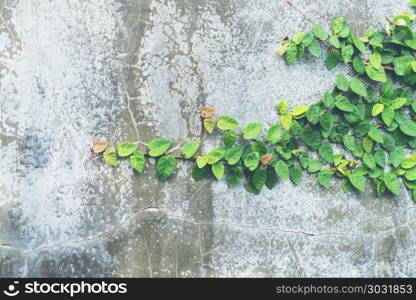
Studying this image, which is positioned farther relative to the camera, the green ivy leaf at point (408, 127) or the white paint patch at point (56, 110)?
the green ivy leaf at point (408, 127)

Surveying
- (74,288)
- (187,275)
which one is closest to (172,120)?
(187,275)

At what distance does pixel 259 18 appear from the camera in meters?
1.71

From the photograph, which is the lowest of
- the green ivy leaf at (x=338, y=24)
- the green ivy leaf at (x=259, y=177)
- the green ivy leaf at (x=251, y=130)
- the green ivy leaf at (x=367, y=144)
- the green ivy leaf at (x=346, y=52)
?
the green ivy leaf at (x=259, y=177)

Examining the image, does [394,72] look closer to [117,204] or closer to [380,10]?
[380,10]

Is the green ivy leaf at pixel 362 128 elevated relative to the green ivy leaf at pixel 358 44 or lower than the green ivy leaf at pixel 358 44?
lower

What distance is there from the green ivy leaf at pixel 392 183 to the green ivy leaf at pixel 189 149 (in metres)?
0.73

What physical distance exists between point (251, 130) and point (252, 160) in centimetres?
11

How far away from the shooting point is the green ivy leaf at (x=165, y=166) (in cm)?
164

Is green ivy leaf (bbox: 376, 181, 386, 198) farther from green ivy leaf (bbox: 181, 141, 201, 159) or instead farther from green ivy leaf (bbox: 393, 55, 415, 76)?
green ivy leaf (bbox: 181, 141, 201, 159)

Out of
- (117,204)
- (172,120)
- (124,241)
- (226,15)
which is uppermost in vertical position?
(226,15)

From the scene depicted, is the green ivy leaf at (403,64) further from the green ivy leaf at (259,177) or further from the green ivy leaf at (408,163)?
the green ivy leaf at (259,177)

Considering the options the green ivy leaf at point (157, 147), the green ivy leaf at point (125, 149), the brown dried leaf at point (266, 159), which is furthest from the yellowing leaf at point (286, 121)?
the green ivy leaf at point (125, 149)

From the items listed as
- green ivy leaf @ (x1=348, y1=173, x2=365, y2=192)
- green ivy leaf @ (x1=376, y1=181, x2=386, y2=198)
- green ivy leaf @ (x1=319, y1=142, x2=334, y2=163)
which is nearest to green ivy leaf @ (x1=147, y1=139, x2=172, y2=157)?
green ivy leaf @ (x1=319, y1=142, x2=334, y2=163)

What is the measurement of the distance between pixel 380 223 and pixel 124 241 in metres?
0.97
